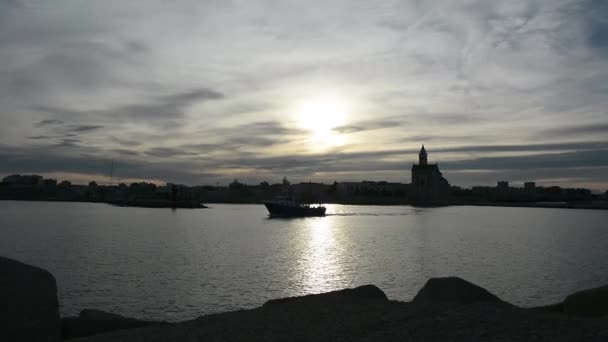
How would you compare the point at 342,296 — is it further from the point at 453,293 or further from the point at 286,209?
the point at 286,209

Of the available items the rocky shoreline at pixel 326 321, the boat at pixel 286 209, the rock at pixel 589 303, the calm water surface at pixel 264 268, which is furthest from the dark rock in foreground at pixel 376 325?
the boat at pixel 286 209

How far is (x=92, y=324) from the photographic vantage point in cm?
1205

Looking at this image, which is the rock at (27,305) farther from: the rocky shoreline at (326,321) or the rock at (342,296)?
the rock at (342,296)

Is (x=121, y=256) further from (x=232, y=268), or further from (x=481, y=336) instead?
(x=481, y=336)

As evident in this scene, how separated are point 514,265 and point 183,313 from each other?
75.9 ft

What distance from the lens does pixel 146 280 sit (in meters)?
24.9

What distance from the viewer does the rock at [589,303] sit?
36.7 ft

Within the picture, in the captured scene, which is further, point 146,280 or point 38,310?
point 146,280

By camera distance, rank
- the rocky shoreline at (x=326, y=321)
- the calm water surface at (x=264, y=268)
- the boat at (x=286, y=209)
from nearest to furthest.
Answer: the rocky shoreline at (x=326, y=321), the calm water surface at (x=264, y=268), the boat at (x=286, y=209)

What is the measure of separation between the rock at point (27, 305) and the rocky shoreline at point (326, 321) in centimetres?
2

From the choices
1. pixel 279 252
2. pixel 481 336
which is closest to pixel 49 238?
pixel 279 252

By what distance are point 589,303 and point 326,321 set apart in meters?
6.25

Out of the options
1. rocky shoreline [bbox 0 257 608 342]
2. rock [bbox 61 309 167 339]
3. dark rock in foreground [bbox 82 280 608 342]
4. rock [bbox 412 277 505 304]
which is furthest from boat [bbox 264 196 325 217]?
dark rock in foreground [bbox 82 280 608 342]

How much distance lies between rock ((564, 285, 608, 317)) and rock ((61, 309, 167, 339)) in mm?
10337
